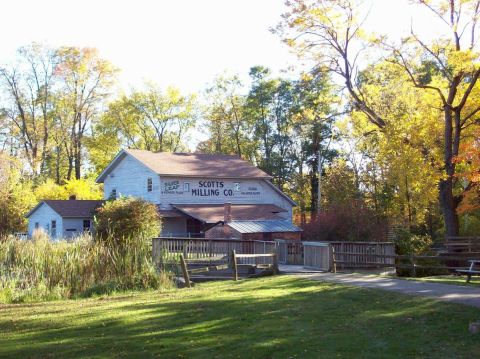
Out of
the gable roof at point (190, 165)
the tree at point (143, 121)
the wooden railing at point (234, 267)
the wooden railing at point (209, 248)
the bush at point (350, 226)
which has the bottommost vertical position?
the wooden railing at point (234, 267)

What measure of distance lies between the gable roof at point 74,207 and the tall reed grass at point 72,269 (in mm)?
23135

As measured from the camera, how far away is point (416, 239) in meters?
28.5

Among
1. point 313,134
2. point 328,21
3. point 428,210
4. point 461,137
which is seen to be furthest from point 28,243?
point 313,134

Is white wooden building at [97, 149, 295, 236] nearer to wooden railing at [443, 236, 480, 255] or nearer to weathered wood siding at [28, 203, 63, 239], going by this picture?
weathered wood siding at [28, 203, 63, 239]

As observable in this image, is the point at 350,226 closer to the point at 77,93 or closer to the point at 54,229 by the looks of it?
the point at 54,229

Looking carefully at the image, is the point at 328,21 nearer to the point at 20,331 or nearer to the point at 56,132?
the point at 20,331

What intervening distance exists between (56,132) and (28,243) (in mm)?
48205

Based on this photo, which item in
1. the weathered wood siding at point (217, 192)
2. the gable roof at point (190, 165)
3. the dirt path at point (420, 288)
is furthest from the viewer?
the gable roof at point (190, 165)

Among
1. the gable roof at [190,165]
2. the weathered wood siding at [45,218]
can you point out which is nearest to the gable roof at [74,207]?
the weathered wood siding at [45,218]

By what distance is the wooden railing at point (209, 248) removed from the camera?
22.8 meters

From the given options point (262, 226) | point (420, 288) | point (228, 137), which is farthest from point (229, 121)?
point (420, 288)

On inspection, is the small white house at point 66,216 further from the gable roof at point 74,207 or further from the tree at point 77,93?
the tree at point 77,93

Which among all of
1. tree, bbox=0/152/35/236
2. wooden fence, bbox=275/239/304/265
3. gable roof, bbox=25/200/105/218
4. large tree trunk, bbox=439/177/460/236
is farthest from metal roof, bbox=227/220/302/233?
tree, bbox=0/152/35/236

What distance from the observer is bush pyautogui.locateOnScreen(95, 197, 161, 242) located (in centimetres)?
2530
